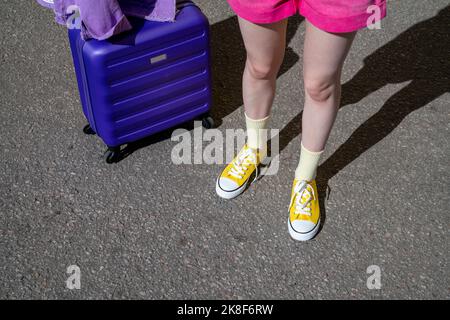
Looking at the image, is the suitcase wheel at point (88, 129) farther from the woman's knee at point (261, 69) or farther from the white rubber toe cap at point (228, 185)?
the woman's knee at point (261, 69)

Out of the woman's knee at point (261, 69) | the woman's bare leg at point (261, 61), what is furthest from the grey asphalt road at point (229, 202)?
the woman's knee at point (261, 69)

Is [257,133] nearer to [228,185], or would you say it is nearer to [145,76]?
[228,185]

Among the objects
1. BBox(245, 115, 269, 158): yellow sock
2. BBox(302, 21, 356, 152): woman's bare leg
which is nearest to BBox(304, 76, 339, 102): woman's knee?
BBox(302, 21, 356, 152): woman's bare leg

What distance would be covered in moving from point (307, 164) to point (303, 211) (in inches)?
7.0

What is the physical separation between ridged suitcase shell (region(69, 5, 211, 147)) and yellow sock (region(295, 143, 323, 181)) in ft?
1.77

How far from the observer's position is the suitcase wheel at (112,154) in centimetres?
244

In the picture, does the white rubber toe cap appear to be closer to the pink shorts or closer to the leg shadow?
the leg shadow

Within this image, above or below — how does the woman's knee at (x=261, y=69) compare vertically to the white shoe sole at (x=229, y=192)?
above

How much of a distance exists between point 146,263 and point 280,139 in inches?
33.0

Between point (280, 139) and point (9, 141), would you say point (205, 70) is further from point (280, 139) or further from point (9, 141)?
point (9, 141)

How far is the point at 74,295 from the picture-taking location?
2.02 metres

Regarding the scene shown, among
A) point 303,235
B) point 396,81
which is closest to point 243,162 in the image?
point 303,235

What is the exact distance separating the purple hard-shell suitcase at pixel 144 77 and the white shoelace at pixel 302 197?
0.57 m

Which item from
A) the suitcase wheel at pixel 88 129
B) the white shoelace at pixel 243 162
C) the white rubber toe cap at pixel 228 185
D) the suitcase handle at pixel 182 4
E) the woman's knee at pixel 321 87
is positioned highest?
the suitcase handle at pixel 182 4
